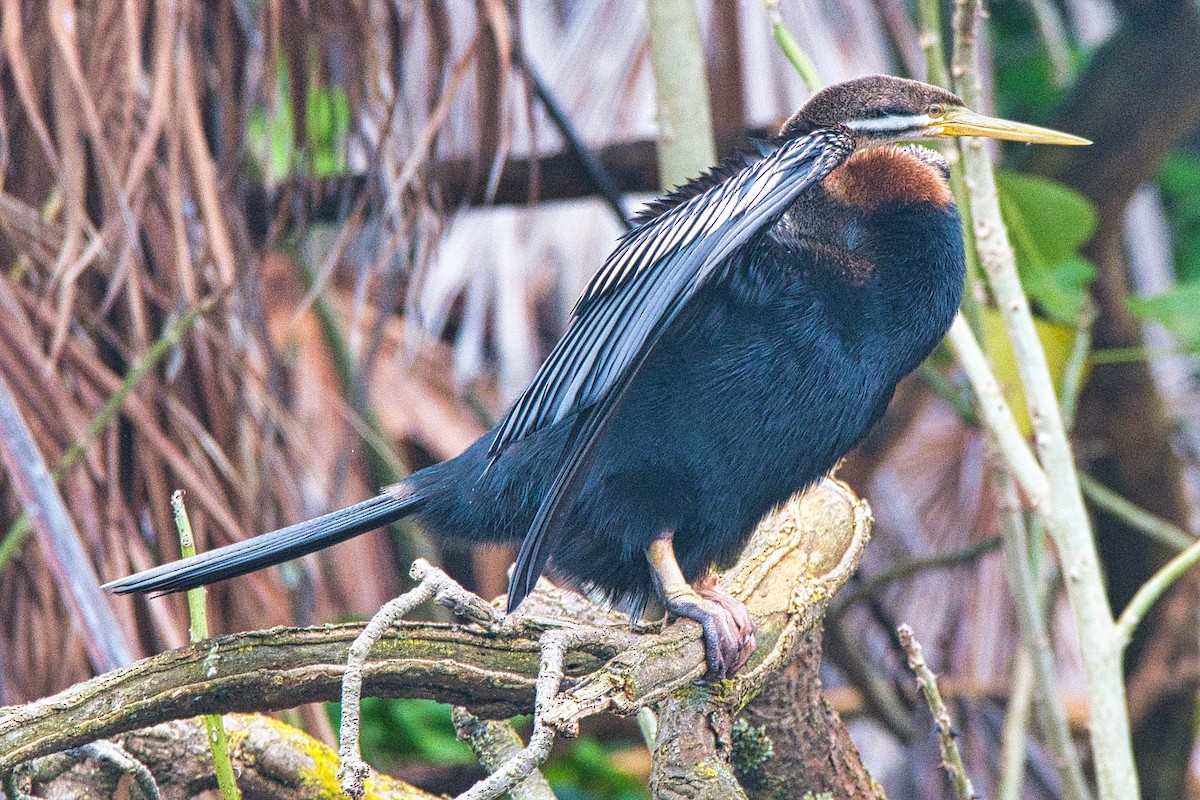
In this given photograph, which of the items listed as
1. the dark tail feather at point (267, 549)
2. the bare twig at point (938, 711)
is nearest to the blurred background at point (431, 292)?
the dark tail feather at point (267, 549)

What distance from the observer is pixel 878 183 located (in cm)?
206

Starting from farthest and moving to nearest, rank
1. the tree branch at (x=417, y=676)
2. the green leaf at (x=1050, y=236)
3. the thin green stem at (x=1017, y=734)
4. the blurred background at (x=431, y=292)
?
1. the green leaf at (x=1050, y=236)
2. the thin green stem at (x=1017, y=734)
3. the blurred background at (x=431, y=292)
4. the tree branch at (x=417, y=676)

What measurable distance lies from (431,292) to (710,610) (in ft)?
8.54

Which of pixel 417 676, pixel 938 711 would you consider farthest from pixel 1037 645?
pixel 417 676

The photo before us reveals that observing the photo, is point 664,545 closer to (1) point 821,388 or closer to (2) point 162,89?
(1) point 821,388

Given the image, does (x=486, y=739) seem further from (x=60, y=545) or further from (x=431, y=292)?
(x=431, y=292)

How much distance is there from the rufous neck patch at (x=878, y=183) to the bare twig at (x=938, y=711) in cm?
71

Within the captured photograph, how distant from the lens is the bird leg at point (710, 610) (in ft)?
5.66

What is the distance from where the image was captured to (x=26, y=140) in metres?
2.67

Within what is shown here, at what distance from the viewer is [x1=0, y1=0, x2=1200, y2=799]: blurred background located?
2.52 m

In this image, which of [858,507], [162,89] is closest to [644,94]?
[162,89]

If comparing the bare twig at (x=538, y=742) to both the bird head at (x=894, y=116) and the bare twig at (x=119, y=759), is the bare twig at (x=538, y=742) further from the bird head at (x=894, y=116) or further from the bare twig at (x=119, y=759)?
the bird head at (x=894, y=116)

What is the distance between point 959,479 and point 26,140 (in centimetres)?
329

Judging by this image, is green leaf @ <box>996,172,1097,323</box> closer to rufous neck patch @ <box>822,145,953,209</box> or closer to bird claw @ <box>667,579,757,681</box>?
rufous neck patch @ <box>822,145,953,209</box>
